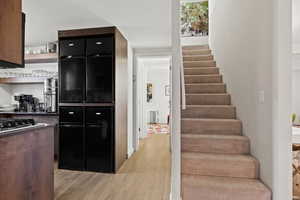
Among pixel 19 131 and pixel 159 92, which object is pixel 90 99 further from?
pixel 159 92

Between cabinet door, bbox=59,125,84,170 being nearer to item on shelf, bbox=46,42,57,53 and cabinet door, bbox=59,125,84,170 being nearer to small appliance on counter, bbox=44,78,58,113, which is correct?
small appliance on counter, bbox=44,78,58,113

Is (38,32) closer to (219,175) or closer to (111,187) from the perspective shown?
(111,187)

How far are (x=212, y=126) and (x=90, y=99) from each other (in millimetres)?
2090

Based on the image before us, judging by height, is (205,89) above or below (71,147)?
above

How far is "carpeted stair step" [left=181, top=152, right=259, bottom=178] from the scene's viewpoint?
83.4 inches

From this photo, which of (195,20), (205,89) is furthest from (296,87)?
(195,20)

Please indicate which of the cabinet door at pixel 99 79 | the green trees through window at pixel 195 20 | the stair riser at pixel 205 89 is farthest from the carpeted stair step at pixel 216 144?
the green trees through window at pixel 195 20

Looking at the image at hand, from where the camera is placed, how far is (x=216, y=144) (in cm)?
243

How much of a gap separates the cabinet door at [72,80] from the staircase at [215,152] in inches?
74.6

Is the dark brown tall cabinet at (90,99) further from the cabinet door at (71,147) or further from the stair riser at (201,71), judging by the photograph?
the stair riser at (201,71)

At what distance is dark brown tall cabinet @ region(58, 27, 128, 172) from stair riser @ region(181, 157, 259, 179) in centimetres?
147

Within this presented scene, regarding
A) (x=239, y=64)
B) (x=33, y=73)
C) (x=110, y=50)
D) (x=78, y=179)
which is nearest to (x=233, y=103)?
(x=239, y=64)

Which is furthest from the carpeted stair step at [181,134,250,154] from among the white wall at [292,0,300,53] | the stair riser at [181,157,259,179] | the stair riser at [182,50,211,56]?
the stair riser at [182,50,211,56]

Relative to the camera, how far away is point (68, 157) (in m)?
3.34
